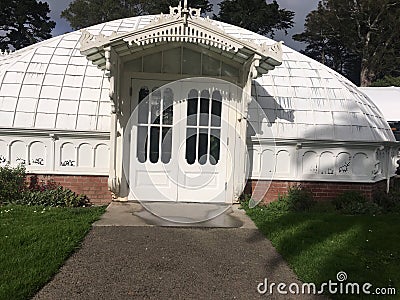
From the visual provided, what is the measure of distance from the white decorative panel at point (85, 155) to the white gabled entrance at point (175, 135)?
36.2 inches

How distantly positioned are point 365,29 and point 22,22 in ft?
93.8

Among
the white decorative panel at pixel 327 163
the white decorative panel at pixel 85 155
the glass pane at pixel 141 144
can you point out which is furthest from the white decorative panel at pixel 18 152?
the white decorative panel at pixel 327 163

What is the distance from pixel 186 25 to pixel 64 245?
4295 mm

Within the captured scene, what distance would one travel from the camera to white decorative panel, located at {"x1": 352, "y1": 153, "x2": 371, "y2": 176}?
9805mm

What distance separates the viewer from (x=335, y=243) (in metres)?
6.38

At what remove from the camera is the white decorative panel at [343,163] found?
973 centimetres

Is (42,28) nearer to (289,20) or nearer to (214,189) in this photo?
(289,20)

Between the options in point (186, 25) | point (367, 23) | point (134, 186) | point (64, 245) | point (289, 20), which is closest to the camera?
point (64, 245)

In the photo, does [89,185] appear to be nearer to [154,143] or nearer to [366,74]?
[154,143]

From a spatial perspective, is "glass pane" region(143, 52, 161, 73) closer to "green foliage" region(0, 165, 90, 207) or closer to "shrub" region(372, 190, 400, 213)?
"green foliage" region(0, 165, 90, 207)

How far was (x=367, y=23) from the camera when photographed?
3459cm

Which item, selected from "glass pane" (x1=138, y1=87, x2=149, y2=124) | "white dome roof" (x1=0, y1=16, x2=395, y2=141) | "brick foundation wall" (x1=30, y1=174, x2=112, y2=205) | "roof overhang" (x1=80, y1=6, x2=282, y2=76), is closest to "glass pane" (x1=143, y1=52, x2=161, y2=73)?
"glass pane" (x1=138, y1=87, x2=149, y2=124)

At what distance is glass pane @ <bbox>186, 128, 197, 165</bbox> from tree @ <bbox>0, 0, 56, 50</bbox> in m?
31.9

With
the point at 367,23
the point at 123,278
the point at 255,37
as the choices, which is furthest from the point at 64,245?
the point at 367,23
